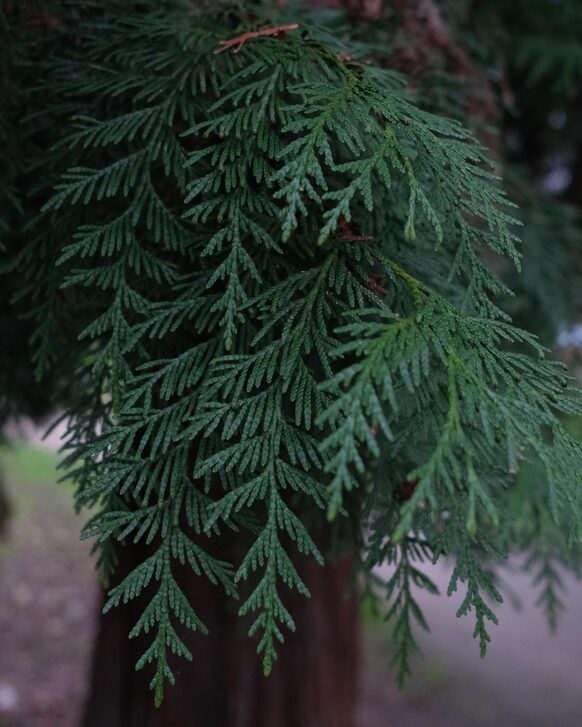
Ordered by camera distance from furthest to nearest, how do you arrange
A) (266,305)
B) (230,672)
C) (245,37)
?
(230,672) < (245,37) < (266,305)

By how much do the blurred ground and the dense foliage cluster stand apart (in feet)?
13.5

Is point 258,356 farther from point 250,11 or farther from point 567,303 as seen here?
point 567,303

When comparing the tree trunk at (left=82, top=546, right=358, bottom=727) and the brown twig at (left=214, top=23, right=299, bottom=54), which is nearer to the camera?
the brown twig at (left=214, top=23, right=299, bottom=54)

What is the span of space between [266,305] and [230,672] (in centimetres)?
212

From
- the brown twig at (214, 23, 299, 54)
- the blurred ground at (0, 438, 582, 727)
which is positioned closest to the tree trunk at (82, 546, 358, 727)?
the brown twig at (214, 23, 299, 54)

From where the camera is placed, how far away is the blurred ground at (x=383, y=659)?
5.67 m

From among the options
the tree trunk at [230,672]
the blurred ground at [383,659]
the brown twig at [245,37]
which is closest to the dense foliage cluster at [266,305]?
the brown twig at [245,37]

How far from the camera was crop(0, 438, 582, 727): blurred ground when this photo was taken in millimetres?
5668

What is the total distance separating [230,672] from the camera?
2.99 meters

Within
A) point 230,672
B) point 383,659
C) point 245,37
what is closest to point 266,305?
point 245,37

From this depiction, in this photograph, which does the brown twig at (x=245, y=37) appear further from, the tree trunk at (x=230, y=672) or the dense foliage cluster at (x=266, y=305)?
the tree trunk at (x=230, y=672)

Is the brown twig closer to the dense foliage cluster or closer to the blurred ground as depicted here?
the dense foliage cluster

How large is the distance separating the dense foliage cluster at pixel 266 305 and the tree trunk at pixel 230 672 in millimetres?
1200

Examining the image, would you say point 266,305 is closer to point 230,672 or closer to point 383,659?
point 230,672
